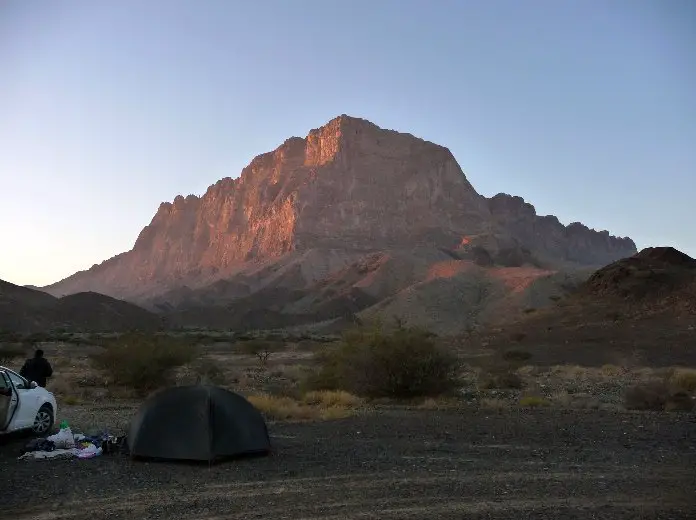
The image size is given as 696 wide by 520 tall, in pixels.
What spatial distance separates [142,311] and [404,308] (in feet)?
162

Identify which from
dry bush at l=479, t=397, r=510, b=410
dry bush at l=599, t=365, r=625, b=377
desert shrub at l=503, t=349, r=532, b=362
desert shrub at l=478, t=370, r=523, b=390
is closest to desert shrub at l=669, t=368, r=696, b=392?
desert shrub at l=478, t=370, r=523, b=390

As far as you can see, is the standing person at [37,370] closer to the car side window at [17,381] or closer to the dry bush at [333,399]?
the car side window at [17,381]

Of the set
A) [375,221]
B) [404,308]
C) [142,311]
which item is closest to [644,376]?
[404,308]

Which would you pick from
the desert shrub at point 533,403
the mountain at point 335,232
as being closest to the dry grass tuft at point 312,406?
the desert shrub at point 533,403

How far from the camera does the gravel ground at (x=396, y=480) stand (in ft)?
26.6

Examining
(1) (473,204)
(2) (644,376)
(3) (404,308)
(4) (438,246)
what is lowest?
(2) (644,376)

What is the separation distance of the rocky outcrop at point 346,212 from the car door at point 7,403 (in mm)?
124563

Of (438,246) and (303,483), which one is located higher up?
(438,246)

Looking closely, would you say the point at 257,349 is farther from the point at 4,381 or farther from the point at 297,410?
the point at 4,381

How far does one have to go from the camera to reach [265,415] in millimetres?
17703

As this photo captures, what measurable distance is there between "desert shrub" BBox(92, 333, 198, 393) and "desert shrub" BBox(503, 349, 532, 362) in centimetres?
2479

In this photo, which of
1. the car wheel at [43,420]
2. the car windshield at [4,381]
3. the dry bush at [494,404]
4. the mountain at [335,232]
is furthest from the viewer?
the mountain at [335,232]

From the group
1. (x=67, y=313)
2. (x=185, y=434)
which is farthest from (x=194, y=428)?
(x=67, y=313)

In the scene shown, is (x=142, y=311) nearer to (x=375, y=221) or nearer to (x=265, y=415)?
(x=375, y=221)
